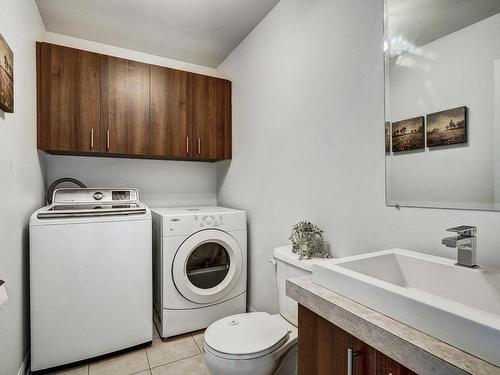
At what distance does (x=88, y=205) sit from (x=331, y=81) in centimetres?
198

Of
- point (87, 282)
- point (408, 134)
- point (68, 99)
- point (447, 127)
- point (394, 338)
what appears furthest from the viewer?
point (68, 99)

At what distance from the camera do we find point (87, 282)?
1.85 m

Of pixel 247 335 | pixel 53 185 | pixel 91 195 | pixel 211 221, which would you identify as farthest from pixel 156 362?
pixel 53 185

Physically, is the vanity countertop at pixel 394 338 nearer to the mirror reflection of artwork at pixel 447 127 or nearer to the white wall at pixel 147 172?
the mirror reflection of artwork at pixel 447 127

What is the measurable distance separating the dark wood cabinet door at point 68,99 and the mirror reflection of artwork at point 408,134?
83.9 inches

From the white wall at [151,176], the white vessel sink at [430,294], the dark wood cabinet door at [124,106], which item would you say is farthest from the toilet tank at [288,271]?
the white wall at [151,176]

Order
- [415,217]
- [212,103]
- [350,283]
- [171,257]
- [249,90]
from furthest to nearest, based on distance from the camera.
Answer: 1. [212,103]
2. [249,90]
3. [171,257]
4. [415,217]
5. [350,283]

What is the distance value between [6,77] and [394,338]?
1872mm

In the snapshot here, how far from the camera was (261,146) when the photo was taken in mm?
2275

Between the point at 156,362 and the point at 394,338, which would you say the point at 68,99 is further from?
the point at 394,338

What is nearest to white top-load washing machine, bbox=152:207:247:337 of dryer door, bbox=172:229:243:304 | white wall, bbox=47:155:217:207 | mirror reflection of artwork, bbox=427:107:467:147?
dryer door, bbox=172:229:243:304

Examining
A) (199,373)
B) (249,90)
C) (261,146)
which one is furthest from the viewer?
(249,90)

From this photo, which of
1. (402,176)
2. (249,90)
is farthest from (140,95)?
(402,176)

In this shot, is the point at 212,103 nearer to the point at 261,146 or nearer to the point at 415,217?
the point at 261,146
